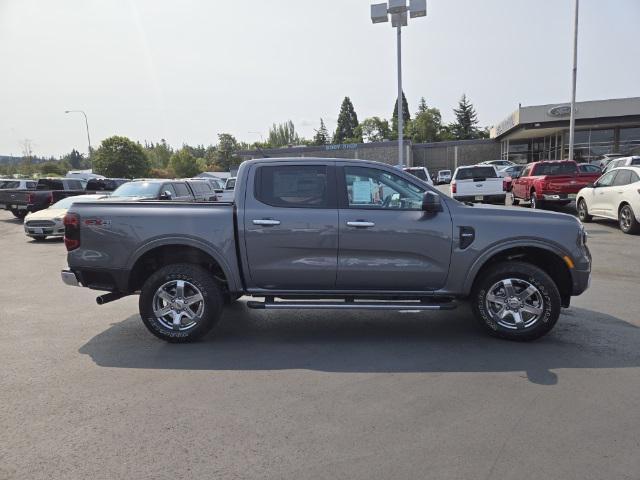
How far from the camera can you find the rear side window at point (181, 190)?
49.2 ft

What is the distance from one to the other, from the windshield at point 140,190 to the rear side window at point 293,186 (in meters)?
9.60

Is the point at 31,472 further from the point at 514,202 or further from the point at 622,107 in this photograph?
the point at 622,107

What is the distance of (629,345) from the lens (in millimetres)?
4727

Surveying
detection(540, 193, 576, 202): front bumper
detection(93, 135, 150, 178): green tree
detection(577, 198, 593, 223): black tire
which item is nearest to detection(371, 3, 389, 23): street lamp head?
detection(540, 193, 576, 202): front bumper

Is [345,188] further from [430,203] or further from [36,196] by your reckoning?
[36,196]

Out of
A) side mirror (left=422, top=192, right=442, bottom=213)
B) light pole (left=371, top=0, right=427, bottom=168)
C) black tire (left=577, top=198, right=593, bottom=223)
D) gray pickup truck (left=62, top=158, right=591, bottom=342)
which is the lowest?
black tire (left=577, top=198, right=593, bottom=223)

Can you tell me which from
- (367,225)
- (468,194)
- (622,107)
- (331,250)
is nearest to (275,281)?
(331,250)

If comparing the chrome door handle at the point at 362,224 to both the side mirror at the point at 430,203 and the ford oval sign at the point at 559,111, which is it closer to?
the side mirror at the point at 430,203

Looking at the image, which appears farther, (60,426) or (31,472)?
(60,426)

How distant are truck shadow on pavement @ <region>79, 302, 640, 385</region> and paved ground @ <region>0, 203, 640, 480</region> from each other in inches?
1.0

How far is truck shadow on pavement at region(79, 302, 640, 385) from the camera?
173 inches

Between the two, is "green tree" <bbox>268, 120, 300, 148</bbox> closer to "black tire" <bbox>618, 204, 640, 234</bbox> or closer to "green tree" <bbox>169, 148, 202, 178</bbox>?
"green tree" <bbox>169, 148, 202, 178</bbox>

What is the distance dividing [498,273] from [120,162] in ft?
232

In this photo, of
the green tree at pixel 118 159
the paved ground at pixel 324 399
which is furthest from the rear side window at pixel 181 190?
the green tree at pixel 118 159
